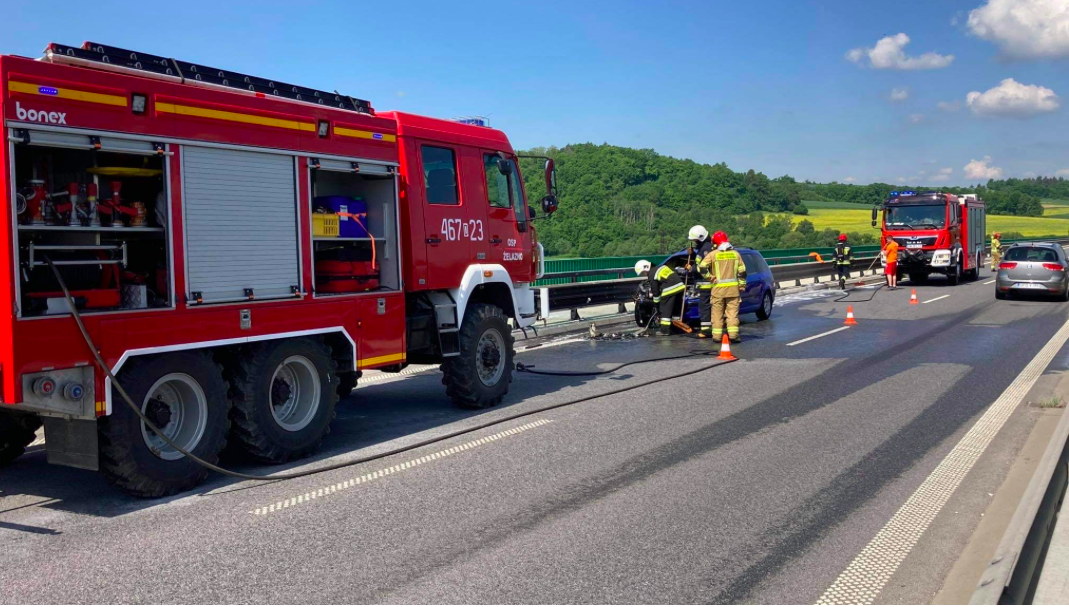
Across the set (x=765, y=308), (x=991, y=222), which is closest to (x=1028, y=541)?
(x=765, y=308)

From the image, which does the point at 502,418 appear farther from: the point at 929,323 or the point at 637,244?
the point at 637,244

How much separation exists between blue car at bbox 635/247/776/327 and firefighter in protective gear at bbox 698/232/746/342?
1.68 metres

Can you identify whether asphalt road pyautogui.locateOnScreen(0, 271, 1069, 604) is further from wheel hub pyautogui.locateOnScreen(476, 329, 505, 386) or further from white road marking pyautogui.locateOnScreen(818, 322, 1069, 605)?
wheel hub pyautogui.locateOnScreen(476, 329, 505, 386)

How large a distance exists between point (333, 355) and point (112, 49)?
3.09m

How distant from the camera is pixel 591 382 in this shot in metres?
10.7

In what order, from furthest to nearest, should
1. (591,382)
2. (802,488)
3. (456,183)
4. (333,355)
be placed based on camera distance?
1. (591,382)
2. (456,183)
3. (333,355)
4. (802,488)

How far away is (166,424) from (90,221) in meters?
1.52

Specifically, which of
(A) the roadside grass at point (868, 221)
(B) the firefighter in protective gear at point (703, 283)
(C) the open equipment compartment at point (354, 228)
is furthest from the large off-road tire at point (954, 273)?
(A) the roadside grass at point (868, 221)

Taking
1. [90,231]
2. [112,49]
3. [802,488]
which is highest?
[112,49]

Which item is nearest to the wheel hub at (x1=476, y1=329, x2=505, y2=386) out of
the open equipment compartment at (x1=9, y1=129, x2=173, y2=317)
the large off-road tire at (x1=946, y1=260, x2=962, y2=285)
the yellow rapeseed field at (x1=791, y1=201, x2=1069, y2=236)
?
the open equipment compartment at (x1=9, y1=129, x2=173, y2=317)

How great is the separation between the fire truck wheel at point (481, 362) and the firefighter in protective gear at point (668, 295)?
6692 mm

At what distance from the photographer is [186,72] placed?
21.2ft

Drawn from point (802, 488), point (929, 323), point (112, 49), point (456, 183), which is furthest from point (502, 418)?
point (929, 323)

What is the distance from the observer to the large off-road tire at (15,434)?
6.34 metres
